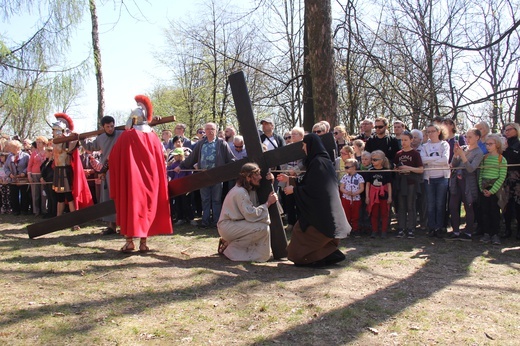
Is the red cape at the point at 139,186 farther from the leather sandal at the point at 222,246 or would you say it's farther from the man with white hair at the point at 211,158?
the man with white hair at the point at 211,158

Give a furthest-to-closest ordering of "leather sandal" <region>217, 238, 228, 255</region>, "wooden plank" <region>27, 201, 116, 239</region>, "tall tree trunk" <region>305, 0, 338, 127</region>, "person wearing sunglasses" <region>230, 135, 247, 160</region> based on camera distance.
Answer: "person wearing sunglasses" <region>230, 135, 247, 160</region>, "tall tree trunk" <region>305, 0, 338, 127</region>, "wooden plank" <region>27, 201, 116, 239</region>, "leather sandal" <region>217, 238, 228, 255</region>

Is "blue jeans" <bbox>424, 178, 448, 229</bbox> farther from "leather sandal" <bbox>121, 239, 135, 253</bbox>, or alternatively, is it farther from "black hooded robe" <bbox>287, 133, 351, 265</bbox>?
"leather sandal" <bbox>121, 239, 135, 253</bbox>

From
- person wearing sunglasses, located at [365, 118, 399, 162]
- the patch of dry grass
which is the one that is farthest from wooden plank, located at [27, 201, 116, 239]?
person wearing sunglasses, located at [365, 118, 399, 162]

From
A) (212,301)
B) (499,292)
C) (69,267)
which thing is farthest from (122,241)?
(499,292)

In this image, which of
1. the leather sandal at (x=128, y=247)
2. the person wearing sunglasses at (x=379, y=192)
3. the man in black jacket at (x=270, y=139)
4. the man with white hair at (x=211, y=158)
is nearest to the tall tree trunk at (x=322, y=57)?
the man in black jacket at (x=270, y=139)

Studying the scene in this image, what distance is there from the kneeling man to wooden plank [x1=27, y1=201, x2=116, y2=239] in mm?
1678

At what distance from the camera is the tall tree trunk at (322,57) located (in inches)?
345

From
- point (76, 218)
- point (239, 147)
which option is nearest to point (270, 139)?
point (239, 147)

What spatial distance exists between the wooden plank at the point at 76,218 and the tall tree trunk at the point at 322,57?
456 cm

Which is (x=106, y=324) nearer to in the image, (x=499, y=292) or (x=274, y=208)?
(x=274, y=208)

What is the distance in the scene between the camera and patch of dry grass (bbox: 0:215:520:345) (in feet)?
12.0

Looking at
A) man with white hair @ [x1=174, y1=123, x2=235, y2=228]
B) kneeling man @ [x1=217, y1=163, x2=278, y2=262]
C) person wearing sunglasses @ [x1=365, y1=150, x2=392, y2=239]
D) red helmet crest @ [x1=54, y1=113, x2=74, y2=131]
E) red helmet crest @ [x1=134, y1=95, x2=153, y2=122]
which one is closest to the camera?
kneeling man @ [x1=217, y1=163, x2=278, y2=262]

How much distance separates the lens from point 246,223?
600 cm

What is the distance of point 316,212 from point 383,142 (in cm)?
341
